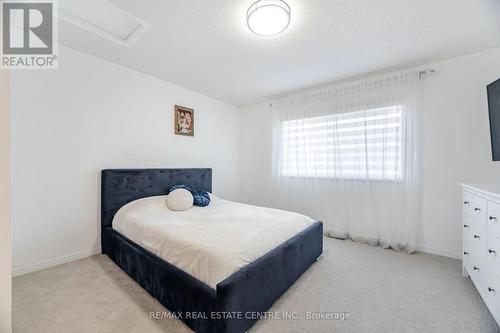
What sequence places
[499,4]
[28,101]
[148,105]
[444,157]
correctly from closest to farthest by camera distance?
[499,4], [28,101], [444,157], [148,105]

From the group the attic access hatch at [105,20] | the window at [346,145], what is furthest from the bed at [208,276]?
the attic access hatch at [105,20]

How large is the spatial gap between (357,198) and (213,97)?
10.1ft

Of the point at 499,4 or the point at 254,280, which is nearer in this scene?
the point at 254,280

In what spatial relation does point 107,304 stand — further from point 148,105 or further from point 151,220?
point 148,105

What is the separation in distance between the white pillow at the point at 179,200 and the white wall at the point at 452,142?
3040 mm

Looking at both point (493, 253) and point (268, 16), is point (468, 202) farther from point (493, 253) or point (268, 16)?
point (268, 16)

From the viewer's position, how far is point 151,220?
2125 millimetres

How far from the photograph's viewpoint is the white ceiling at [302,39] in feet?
5.50

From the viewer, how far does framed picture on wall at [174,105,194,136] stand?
3.34 m

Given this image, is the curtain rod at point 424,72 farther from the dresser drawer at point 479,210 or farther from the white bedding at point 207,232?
the white bedding at point 207,232

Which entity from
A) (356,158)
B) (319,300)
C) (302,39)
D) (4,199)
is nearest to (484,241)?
(319,300)

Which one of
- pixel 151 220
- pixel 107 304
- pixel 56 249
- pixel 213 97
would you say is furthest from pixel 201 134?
pixel 107 304

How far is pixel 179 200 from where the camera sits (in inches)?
103

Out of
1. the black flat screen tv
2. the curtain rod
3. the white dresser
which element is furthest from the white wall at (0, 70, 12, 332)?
the curtain rod
